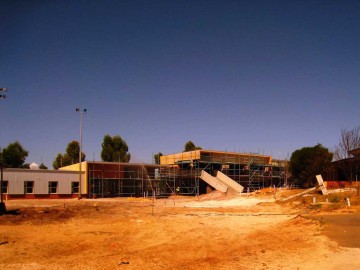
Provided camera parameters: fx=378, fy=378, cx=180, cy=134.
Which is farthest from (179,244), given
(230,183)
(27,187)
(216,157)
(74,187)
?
(216,157)

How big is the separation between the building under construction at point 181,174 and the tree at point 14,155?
2281 cm

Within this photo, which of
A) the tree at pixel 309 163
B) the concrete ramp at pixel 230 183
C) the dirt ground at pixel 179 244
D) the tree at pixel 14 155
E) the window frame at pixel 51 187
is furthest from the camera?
the tree at pixel 14 155

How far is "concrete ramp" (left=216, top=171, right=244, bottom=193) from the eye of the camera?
165 feet

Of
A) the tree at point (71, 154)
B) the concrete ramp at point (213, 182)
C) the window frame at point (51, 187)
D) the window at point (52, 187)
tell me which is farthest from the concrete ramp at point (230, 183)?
the tree at point (71, 154)

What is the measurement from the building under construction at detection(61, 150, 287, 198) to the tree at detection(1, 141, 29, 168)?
74.8ft

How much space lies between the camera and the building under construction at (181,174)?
5225cm

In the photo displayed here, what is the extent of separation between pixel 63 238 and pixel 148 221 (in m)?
6.74

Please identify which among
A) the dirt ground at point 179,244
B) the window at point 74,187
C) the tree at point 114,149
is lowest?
the dirt ground at point 179,244

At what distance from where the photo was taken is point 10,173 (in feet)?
147

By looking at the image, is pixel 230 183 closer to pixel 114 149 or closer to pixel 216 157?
pixel 216 157

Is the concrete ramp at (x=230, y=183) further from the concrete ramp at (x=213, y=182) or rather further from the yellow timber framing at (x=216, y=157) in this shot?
the yellow timber framing at (x=216, y=157)

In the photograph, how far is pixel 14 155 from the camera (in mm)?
75312

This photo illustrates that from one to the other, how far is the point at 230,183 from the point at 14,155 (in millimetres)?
46272

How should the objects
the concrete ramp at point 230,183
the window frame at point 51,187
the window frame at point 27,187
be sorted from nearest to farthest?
1. the window frame at point 27,187
2. the window frame at point 51,187
3. the concrete ramp at point 230,183
